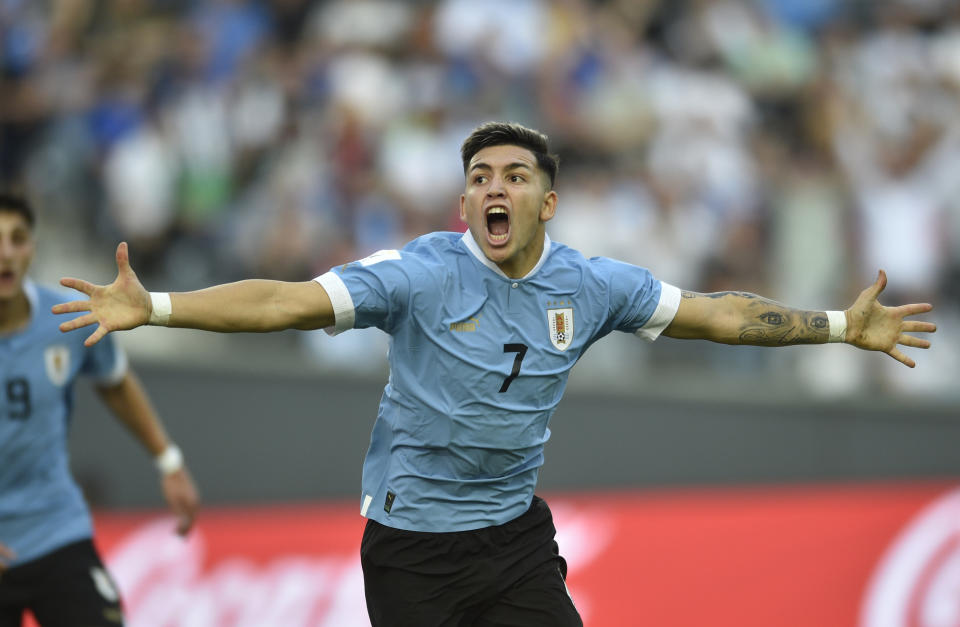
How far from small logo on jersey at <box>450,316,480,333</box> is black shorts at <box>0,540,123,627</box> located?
221 centimetres

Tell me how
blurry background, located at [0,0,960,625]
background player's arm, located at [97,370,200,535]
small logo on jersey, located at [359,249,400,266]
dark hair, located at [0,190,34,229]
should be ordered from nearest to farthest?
small logo on jersey, located at [359,249,400,266], dark hair, located at [0,190,34,229], background player's arm, located at [97,370,200,535], blurry background, located at [0,0,960,625]

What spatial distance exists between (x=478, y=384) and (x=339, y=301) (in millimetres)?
660

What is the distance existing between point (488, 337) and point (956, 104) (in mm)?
8718

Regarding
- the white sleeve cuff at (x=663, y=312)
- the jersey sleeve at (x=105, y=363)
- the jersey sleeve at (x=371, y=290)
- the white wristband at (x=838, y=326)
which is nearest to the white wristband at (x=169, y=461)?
the jersey sleeve at (x=105, y=363)

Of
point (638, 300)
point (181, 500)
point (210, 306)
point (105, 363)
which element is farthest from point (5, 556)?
point (638, 300)

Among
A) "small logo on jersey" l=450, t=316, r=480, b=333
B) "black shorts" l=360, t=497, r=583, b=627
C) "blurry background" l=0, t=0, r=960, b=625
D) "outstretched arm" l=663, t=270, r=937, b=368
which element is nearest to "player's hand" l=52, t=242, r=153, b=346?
"small logo on jersey" l=450, t=316, r=480, b=333

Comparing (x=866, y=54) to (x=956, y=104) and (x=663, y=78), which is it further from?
(x=663, y=78)

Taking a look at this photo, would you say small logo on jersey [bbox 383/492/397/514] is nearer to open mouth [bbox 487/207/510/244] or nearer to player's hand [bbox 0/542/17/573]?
open mouth [bbox 487/207/510/244]

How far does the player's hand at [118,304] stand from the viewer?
4.65 metres

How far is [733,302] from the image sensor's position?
5.71 meters

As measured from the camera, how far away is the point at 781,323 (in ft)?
18.8

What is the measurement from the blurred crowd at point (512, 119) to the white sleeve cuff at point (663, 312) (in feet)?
17.8

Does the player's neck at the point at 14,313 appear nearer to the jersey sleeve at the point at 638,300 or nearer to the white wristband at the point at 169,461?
the white wristband at the point at 169,461

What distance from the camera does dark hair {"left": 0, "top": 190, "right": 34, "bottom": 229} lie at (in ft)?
20.7
